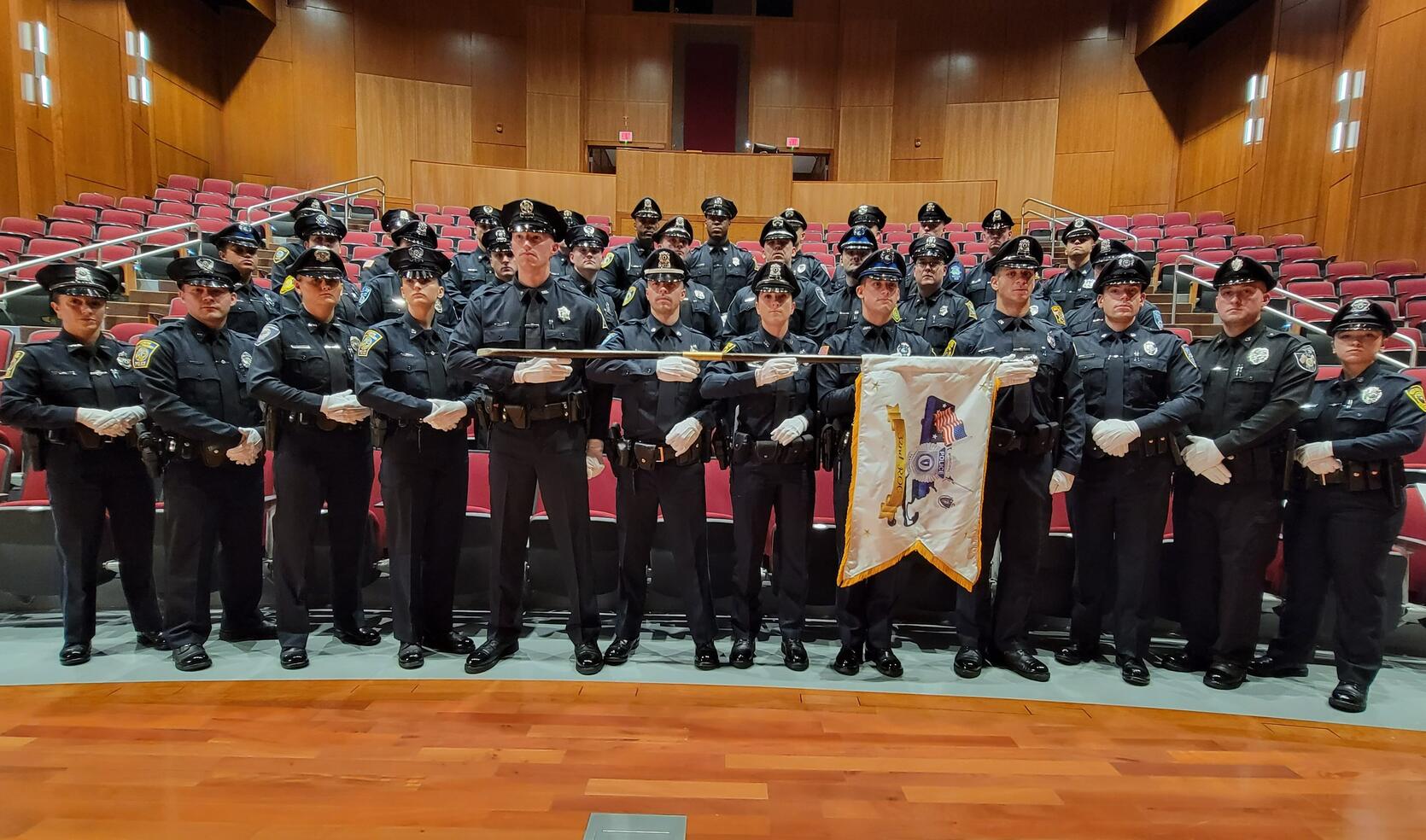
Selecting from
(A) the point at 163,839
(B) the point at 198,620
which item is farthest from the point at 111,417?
(A) the point at 163,839

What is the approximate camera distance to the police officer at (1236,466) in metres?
2.99

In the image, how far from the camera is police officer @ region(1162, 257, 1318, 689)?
299cm

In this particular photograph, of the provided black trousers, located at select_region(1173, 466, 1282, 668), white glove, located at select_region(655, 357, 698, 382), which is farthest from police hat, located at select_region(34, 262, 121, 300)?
black trousers, located at select_region(1173, 466, 1282, 668)

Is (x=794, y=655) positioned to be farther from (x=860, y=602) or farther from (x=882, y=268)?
(x=882, y=268)

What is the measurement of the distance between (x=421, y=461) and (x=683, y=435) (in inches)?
44.9

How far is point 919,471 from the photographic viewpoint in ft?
10.1

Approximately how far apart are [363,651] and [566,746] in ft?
4.38

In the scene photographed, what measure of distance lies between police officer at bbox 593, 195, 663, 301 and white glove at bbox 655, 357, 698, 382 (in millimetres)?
1837

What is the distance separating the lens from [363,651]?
325 cm

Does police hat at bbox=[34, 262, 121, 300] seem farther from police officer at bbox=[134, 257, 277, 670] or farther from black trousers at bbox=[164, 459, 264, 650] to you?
black trousers at bbox=[164, 459, 264, 650]

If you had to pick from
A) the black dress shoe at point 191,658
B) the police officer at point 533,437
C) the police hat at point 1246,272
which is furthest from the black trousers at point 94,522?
the police hat at point 1246,272

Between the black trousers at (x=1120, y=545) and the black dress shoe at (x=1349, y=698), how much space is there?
0.64 meters

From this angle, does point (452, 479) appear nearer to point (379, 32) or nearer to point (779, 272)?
point (779, 272)

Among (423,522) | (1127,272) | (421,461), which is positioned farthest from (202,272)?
(1127,272)
